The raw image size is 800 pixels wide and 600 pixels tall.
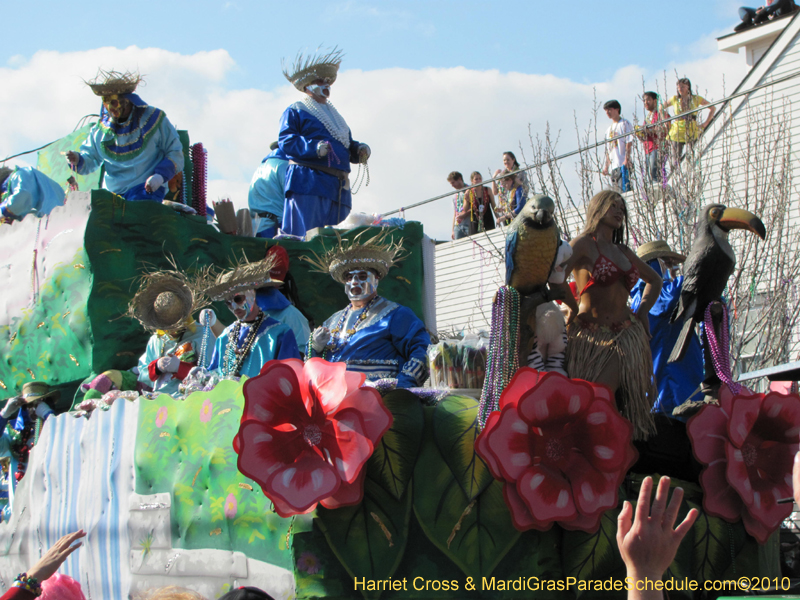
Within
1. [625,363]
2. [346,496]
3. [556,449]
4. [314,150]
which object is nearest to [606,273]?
[625,363]

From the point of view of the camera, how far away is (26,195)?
10.2m

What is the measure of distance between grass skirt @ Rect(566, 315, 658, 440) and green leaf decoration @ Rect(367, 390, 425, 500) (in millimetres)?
896

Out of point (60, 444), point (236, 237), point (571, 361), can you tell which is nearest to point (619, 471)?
point (571, 361)

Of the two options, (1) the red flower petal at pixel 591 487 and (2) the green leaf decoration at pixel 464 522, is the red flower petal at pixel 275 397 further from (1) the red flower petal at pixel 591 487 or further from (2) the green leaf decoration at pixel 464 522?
(1) the red flower petal at pixel 591 487

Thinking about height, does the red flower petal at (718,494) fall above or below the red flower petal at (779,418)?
below

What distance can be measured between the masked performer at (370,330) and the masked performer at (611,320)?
1.00 m

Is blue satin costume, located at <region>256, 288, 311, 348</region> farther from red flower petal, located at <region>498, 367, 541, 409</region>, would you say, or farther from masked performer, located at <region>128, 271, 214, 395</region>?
red flower petal, located at <region>498, 367, 541, 409</region>

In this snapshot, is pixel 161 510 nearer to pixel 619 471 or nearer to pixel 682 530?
pixel 619 471

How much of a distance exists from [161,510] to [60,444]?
73.3 inches

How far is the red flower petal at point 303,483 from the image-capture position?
4.36m

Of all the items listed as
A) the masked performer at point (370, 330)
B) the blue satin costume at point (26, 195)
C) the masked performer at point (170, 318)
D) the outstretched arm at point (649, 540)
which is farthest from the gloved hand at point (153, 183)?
the outstretched arm at point (649, 540)

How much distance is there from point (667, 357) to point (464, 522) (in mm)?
2168

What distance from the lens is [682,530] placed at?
2.22 meters

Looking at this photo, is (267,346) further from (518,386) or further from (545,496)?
(545,496)
